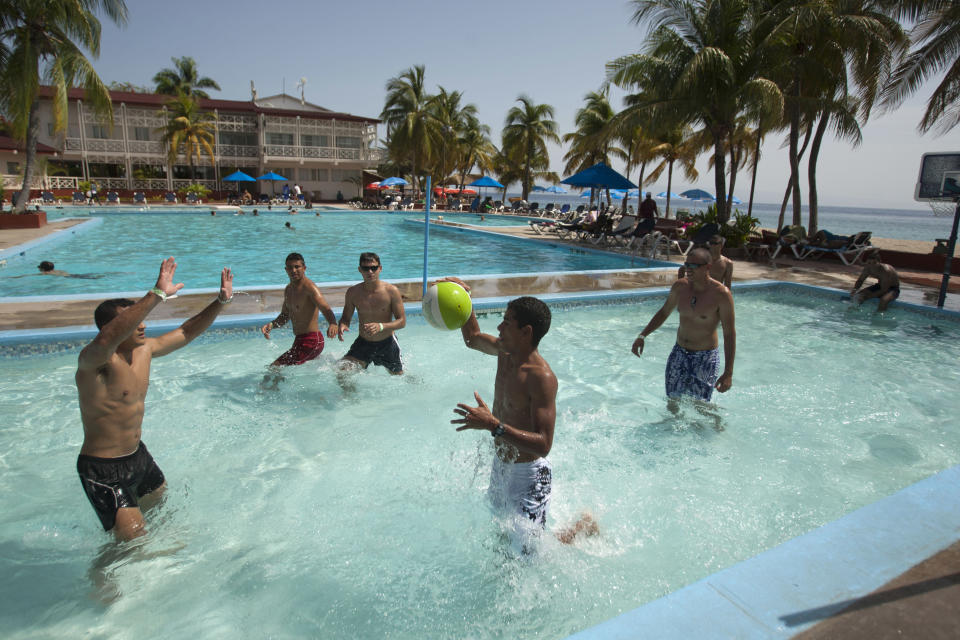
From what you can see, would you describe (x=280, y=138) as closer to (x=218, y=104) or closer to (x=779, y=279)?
(x=218, y=104)

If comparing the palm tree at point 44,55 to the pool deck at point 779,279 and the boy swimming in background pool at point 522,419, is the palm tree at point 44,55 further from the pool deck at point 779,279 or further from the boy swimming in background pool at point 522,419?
the boy swimming in background pool at point 522,419

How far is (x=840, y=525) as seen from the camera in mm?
2814

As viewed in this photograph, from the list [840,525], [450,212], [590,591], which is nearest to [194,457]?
[590,591]

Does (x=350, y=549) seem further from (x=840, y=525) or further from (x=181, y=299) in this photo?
(x=181, y=299)

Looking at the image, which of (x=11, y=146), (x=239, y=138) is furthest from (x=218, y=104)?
(x=11, y=146)

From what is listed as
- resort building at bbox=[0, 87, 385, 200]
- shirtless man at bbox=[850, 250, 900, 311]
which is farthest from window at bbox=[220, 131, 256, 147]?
shirtless man at bbox=[850, 250, 900, 311]

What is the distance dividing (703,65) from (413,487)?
15.8 meters

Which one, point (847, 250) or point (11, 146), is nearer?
point (847, 250)

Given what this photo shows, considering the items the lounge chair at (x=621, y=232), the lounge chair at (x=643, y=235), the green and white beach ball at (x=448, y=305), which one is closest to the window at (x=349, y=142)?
the lounge chair at (x=621, y=232)

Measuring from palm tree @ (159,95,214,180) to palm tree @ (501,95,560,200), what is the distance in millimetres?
20892

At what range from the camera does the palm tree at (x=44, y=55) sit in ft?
59.0

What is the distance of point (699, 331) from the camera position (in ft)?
16.0

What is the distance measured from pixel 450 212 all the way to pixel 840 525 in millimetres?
35741

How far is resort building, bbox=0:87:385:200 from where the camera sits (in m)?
36.7
